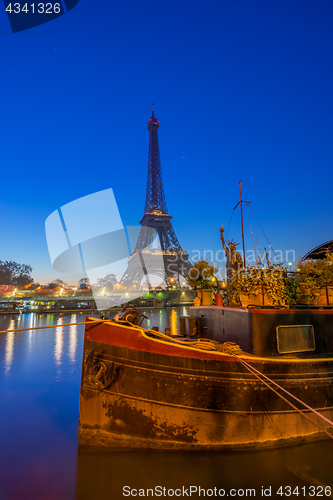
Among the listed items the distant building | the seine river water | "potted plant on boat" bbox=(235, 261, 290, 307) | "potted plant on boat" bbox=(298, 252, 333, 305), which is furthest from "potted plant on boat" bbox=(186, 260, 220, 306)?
the distant building

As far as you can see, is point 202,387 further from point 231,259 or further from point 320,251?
point 320,251

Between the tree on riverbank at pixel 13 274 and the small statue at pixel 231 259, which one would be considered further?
the tree on riverbank at pixel 13 274

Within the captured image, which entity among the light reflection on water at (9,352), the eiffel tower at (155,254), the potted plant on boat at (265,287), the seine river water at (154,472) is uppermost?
the eiffel tower at (155,254)

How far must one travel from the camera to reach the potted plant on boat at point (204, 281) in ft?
29.1

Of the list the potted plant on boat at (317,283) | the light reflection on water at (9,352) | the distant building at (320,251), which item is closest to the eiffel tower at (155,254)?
the light reflection on water at (9,352)

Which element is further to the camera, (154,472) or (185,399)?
(154,472)

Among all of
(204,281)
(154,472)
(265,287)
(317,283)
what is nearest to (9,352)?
(204,281)

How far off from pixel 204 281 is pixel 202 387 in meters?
4.08

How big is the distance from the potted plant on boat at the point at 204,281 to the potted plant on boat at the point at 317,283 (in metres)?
2.85

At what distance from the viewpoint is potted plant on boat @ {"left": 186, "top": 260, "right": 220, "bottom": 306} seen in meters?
8.87

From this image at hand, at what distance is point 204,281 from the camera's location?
30.1 ft

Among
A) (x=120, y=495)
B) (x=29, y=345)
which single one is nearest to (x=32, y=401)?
(x=120, y=495)

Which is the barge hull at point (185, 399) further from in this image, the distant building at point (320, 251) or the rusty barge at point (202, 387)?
the distant building at point (320, 251)

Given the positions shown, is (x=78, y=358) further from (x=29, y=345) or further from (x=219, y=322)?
(x=219, y=322)
